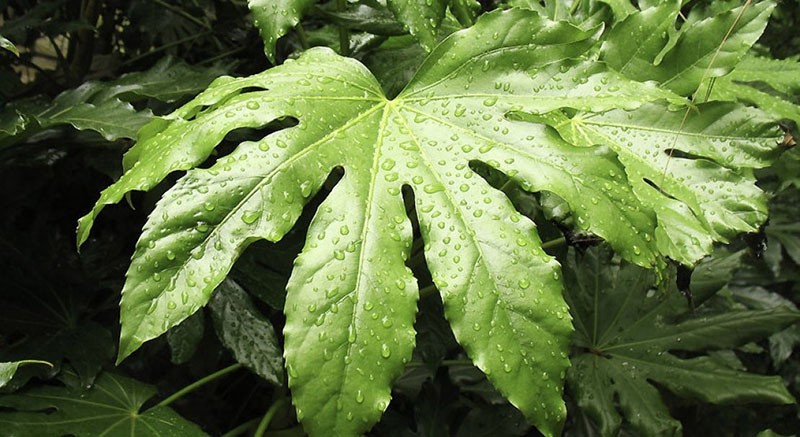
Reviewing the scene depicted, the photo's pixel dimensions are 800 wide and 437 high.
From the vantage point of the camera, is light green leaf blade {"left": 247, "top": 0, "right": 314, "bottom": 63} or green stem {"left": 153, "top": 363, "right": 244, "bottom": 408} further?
green stem {"left": 153, "top": 363, "right": 244, "bottom": 408}

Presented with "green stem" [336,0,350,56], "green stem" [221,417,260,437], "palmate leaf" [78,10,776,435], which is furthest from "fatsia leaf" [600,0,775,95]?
"green stem" [221,417,260,437]

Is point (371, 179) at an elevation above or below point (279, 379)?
above

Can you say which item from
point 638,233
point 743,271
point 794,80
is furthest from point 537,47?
point 743,271

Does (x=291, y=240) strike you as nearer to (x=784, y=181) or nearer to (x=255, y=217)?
(x=255, y=217)

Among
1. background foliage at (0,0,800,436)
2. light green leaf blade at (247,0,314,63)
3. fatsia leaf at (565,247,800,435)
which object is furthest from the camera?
fatsia leaf at (565,247,800,435)

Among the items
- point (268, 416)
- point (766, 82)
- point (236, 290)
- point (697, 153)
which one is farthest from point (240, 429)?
point (766, 82)

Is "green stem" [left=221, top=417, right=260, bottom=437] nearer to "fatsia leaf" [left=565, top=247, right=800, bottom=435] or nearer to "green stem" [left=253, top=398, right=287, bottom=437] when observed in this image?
"green stem" [left=253, top=398, right=287, bottom=437]
